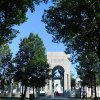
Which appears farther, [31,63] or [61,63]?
[61,63]

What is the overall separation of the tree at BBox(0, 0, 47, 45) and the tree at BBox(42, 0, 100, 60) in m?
4.86

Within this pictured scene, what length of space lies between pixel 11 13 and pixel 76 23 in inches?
301

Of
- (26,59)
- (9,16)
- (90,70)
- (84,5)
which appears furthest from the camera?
(26,59)

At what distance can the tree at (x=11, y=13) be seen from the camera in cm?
2591

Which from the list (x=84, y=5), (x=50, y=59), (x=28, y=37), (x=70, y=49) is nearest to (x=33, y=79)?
(x=28, y=37)

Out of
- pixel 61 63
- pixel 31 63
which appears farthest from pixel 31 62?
pixel 61 63

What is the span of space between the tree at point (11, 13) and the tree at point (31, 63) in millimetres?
33565

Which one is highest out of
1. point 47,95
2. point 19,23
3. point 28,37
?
point 28,37

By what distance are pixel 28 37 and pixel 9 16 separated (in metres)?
40.6

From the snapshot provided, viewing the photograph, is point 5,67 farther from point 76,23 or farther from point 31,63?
point 76,23

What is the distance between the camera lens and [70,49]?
3897 centimetres

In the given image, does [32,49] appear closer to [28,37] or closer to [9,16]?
[28,37]

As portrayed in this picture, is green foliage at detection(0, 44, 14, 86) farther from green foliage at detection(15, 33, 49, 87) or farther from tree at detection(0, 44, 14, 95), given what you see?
green foliage at detection(15, 33, 49, 87)

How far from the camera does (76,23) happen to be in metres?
32.9
